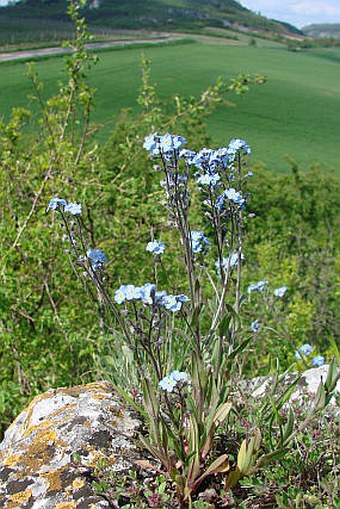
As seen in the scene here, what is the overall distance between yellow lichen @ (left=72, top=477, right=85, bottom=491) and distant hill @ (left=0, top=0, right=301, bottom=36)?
102 feet

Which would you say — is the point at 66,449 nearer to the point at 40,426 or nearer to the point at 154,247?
the point at 40,426

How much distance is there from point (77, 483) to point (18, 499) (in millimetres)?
209

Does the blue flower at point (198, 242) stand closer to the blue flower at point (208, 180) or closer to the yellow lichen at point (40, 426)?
the blue flower at point (208, 180)

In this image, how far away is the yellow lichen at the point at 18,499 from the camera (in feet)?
6.40

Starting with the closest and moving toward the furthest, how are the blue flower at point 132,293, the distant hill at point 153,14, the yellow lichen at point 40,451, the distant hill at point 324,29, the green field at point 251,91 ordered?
1. the blue flower at point 132,293
2. the yellow lichen at point 40,451
3. the green field at point 251,91
4. the distant hill at point 153,14
5. the distant hill at point 324,29

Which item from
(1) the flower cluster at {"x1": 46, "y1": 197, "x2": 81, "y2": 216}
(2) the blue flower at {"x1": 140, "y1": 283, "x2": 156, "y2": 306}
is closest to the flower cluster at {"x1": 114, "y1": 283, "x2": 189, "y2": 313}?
(2) the blue flower at {"x1": 140, "y1": 283, "x2": 156, "y2": 306}

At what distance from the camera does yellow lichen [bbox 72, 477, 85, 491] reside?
1991 mm

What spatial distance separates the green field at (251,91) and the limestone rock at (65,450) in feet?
31.3

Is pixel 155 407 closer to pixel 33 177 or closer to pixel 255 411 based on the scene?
pixel 255 411

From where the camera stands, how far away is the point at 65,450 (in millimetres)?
2178

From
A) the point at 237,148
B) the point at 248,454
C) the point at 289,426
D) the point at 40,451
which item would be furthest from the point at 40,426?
the point at 237,148

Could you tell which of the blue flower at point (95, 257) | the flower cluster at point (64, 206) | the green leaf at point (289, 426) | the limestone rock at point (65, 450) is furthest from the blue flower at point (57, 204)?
the green leaf at point (289, 426)

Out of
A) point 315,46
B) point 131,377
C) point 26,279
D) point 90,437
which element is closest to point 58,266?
point 26,279

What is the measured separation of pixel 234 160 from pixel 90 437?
123 centimetres
